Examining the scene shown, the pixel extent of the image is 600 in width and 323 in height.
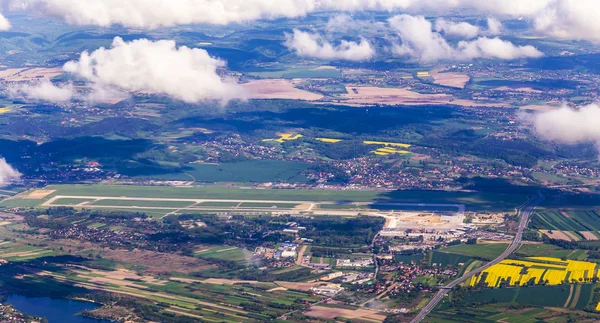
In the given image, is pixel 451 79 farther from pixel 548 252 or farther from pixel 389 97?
pixel 548 252

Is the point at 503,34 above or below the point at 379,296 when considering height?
above

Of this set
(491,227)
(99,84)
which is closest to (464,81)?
(99,84)

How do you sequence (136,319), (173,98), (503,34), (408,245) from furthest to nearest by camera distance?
(503,34) < (173,98) < (408,245) < (136,319)

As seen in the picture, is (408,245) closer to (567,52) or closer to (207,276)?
(207,276)

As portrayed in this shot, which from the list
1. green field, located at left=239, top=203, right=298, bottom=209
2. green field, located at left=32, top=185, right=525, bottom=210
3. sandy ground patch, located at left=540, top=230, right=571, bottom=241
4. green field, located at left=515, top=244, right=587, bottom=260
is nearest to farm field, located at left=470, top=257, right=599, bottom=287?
green field, located at left=515, top=244, right=587, bottom=260

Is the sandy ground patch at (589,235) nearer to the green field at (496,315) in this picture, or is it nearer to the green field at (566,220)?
the green field at (566,220)

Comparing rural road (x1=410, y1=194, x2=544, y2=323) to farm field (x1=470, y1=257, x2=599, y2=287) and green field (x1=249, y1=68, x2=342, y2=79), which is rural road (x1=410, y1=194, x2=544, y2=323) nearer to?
farm field (x1=470, y1=257, x2=599, y2=287)
